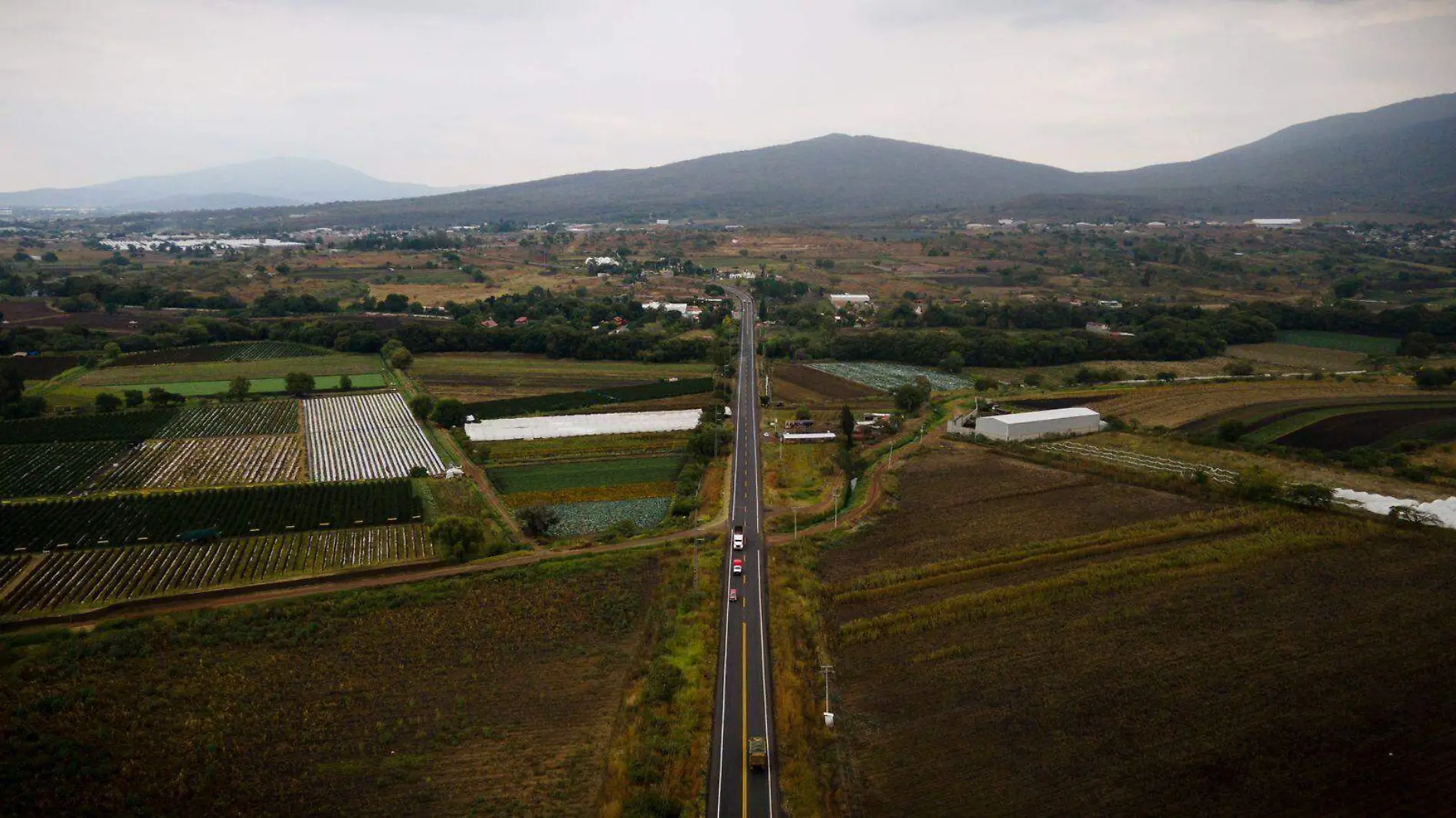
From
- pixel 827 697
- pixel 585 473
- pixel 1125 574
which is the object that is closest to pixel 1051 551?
pixel 1125 574

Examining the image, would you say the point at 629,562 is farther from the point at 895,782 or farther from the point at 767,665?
the point at 895,782

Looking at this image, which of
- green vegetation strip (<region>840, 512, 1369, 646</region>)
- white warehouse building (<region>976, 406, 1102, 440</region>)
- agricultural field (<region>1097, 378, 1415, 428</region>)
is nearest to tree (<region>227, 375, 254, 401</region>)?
green vegetation strip (<region>840, 512, 1369, 646</region>)

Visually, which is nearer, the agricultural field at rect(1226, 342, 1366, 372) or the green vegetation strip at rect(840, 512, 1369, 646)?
the green vegetation strip at rect(840, 512, 1369, 646)

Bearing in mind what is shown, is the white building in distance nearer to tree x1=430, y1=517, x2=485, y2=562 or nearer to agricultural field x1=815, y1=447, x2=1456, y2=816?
agricultural field x1=815, y1=447, x2=1456, y2=816

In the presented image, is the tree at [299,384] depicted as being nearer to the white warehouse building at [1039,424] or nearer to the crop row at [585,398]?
the crop row at [585,398]

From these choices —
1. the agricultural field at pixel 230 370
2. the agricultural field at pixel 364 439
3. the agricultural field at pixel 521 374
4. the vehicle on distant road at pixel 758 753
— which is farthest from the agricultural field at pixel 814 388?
the vehicle on distant road at pixel 758 753

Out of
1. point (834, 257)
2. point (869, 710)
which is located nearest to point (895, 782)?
point (869, 710)
